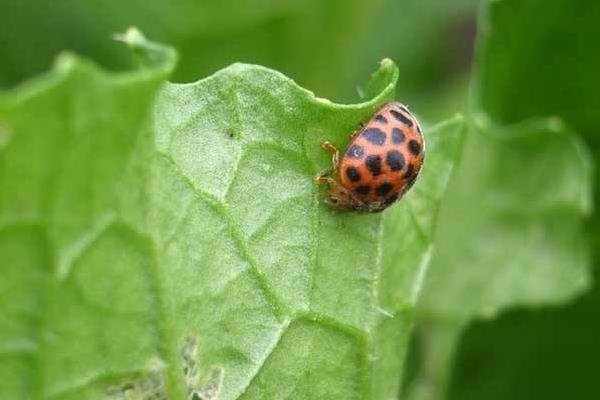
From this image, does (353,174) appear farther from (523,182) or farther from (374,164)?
(523,182)

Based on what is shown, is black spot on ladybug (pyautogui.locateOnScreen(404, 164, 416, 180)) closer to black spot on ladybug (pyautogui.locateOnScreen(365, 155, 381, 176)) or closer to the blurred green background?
black spot on ladybug (pyautogui.locateOnScreen(365, 155, 381, 176))

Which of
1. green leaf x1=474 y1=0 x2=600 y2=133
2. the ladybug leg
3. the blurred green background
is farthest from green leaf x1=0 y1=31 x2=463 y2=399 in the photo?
the blurred green background

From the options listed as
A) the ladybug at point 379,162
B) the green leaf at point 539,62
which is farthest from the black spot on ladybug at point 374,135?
the green leaf at point 539,62

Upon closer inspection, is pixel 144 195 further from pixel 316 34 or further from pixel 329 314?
pixel 316 34

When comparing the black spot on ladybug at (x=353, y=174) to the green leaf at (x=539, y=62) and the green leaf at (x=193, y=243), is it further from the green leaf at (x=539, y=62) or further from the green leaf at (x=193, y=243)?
the green leaf at (x=539, y=62)

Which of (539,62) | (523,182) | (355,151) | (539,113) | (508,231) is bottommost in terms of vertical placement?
(508,231)

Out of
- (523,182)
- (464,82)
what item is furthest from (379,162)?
(464,82)
